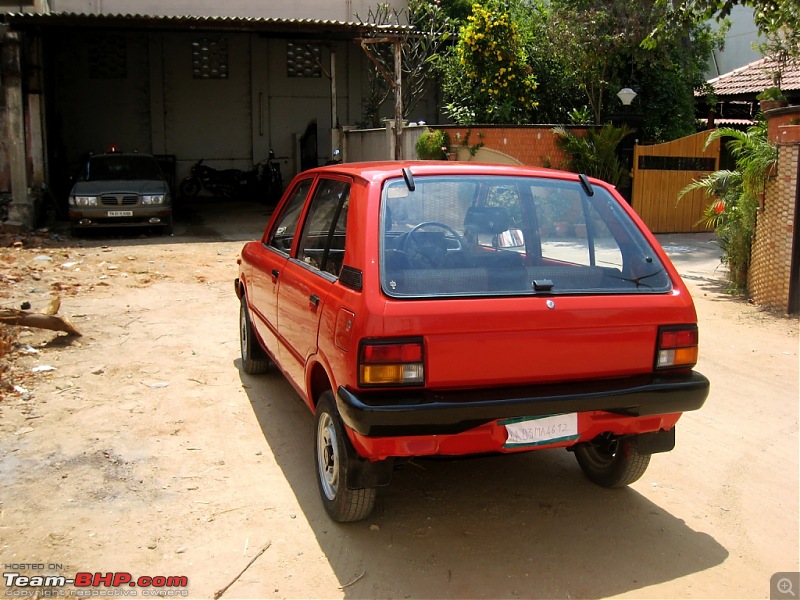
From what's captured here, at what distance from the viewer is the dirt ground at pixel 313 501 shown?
11.4 feet

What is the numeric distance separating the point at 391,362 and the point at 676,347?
1.42 meters

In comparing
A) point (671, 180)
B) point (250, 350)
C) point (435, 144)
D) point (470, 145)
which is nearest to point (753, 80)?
point (671, 180)

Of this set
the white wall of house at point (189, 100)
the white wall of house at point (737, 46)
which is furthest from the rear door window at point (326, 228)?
the white wall of house at point (737, 46)

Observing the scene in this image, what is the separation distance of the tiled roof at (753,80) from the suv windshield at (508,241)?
14.1 meters

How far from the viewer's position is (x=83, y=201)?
14328 millimetres

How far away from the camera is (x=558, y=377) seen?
3557 mm

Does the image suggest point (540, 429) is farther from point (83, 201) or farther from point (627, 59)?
point (627, 59)

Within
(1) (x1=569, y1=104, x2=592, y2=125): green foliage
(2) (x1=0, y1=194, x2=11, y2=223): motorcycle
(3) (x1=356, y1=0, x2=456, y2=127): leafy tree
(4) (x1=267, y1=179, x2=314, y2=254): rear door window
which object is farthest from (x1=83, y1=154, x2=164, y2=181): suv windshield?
(4) (x1=267, y1=179, x2=314, y2=254): rear door window

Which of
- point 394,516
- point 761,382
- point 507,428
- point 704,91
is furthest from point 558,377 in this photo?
point 704,91

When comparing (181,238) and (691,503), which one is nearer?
(691,503)

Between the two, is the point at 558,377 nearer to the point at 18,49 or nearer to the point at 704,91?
the point at 18,49

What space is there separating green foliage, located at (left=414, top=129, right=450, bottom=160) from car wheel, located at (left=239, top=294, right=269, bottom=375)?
9.93 metres

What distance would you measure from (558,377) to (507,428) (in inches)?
13.6

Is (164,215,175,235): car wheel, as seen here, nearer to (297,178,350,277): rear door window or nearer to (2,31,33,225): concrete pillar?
(2,31,33,225): concrete pillar
